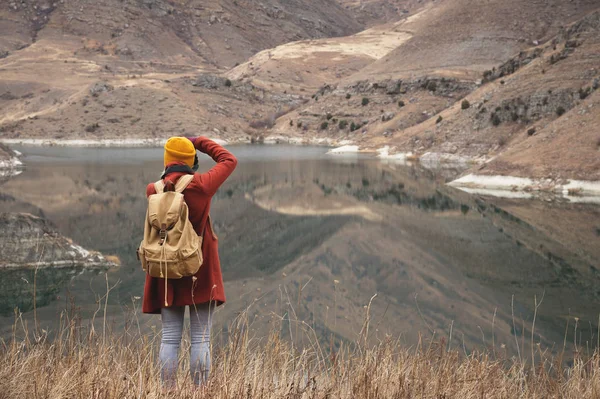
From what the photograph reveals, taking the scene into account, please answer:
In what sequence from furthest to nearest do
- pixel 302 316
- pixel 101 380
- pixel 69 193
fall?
pixel 69 193 → pixel 302 316 → pixel 101 380

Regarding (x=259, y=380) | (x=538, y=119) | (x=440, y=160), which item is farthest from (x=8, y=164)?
(x=259, y=380)

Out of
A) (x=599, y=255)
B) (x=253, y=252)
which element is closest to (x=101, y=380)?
(x=253, y=252)

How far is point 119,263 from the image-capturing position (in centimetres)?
1714

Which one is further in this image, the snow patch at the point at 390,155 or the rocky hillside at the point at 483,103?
the snow patch at the point at 390,155

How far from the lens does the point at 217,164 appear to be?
533 cm

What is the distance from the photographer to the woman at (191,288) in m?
4.95

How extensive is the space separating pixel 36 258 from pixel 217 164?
11.9 metres

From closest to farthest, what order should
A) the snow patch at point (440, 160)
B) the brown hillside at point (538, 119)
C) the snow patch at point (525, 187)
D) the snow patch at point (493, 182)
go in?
1. the snow patch at point (525, 187)
2. the brown hillside at point (538, 119)
3. the snow patch at point (493, 182)
4. the snow patch at point (440, 160)

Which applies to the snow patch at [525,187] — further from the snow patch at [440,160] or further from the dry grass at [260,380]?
the dry grass at [260,380]

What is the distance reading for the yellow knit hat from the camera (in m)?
5.06

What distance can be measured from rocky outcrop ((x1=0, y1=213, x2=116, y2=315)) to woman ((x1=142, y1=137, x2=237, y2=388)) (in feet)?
32.4

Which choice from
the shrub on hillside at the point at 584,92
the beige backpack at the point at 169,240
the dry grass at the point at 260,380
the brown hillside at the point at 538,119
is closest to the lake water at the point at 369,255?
the dry grass at the point at 260,380

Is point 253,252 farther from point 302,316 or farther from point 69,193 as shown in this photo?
point 69,193

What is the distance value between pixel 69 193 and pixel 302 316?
23.9 m
